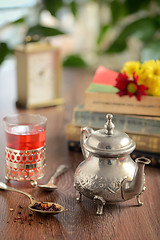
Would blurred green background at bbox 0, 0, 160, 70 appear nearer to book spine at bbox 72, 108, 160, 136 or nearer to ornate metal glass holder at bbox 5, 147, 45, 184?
book spine at bbox 72, 108, 160, 136

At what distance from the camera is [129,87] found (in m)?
1.24

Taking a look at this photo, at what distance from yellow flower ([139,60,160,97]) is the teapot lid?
1.17 ft

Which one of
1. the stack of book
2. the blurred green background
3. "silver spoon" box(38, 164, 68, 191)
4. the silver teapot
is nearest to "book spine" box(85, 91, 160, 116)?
the stack of book

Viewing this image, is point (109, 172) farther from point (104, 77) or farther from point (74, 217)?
point (104, 77)

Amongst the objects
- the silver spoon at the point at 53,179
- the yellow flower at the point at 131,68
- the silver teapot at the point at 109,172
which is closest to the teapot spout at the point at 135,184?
the silver teapot at the point at 109,172

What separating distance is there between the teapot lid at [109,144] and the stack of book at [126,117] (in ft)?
1.04

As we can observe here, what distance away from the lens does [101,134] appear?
0.91 metres

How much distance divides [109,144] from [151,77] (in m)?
0.41

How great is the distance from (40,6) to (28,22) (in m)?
0.13

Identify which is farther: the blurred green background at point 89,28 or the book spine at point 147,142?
the blurred green background at point 89,28

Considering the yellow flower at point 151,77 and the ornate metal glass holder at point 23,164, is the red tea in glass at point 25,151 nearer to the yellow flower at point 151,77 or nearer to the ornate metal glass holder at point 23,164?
the ornate metal glass holder at point 23,164

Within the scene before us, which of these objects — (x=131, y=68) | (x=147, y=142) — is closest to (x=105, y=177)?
(x=147, y=142)

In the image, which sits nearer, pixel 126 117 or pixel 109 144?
pixel 109 144

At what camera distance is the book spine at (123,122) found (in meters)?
1.21
